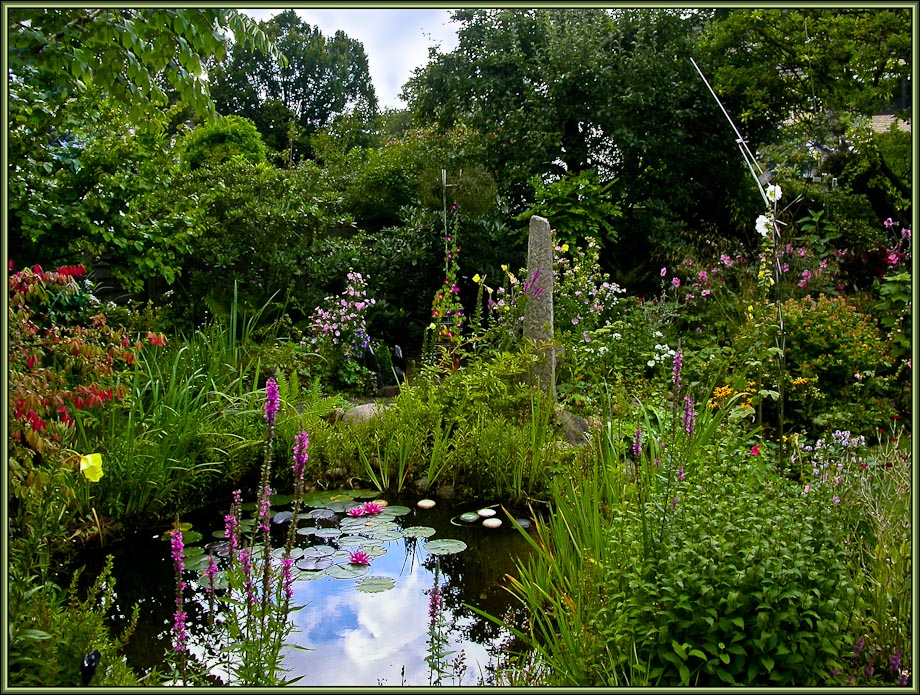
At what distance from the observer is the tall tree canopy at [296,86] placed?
1052 cm

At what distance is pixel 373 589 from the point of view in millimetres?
3535

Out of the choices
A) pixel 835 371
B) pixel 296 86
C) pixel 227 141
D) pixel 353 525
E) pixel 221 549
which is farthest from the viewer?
pixel 296 86

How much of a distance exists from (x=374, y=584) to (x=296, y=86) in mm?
11091

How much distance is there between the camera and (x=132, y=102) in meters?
3.44

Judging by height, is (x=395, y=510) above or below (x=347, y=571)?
above

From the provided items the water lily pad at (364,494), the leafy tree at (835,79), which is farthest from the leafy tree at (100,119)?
the leafy tree at (835,79)

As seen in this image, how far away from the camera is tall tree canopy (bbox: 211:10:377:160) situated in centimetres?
1052

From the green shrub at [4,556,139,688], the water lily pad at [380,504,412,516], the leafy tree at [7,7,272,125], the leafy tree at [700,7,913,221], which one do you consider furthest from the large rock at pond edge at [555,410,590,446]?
the leafy tree at [700,7,913,221]

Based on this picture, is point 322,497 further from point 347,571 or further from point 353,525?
point 347,571

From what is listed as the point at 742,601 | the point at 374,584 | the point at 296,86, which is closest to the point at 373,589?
the point at 374,584

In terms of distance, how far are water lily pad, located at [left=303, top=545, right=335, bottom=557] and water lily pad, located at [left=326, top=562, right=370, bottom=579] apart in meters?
0.15

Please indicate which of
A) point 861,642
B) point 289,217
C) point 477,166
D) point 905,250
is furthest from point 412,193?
point 861,642

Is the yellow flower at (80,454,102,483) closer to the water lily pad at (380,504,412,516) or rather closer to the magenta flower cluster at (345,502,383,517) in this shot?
the magenta flower cluster at (345,502,383,517)

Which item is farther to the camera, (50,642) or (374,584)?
(374,584)
